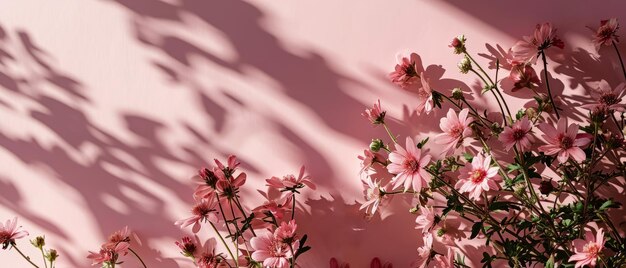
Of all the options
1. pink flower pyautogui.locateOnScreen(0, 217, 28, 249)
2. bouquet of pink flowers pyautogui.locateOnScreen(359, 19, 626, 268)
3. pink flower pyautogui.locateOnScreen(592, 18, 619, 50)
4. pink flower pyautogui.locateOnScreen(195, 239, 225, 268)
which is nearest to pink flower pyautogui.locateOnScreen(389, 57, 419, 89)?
bouquet of pink flowers pyautogui.locateOnScreen(359, 19, 626, 268)

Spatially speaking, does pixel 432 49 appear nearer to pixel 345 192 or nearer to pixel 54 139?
pixel 345 192

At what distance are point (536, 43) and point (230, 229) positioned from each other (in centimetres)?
104

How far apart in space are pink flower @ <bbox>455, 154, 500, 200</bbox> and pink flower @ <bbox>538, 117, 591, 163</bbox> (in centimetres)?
14

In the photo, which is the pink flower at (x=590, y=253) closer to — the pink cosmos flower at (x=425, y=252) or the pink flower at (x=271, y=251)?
the pink cosmos flower at (x=425, y=252)

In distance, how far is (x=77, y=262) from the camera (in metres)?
2.08

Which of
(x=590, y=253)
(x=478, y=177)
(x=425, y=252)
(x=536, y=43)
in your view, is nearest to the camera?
(x=590, y=253)

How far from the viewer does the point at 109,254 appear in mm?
1870

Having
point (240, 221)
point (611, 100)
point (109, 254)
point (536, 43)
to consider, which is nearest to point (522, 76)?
point (536, 43)

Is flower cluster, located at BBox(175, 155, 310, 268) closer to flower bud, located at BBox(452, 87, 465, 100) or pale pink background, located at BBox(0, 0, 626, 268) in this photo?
pale pink background, located at BBox(0, 0, 626, 268)

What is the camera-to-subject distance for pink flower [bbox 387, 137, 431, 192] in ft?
4.97

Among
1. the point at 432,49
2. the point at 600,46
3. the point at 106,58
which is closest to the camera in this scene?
the point at 600,46

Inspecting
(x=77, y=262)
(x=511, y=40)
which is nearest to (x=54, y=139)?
(x=77, y=262)

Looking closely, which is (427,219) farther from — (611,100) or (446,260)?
(611,100)

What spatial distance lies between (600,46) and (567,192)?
397 millimetres
